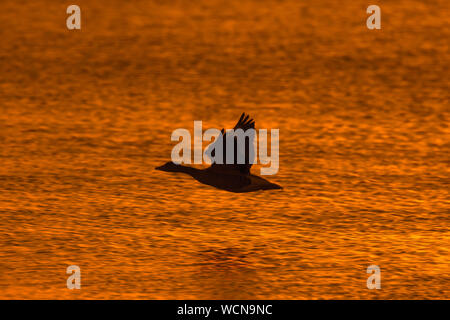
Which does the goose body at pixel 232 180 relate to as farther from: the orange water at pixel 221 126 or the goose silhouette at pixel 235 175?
the orange water at pixel 221 126

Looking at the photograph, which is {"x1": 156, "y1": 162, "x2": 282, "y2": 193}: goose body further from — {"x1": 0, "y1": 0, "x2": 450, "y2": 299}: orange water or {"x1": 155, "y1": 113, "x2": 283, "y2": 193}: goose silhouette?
{"x1": 0, "y1": 0, "x2": 450, "y2": 299}: orange water

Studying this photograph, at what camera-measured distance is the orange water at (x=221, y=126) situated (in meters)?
5.82

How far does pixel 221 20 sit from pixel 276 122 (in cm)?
308

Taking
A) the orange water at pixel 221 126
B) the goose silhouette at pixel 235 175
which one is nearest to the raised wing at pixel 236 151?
the goose silhouette at pixel 235 175

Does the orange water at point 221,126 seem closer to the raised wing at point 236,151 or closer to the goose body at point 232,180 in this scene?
the goose body at point 232,180

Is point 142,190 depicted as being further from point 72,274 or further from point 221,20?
point 221,20

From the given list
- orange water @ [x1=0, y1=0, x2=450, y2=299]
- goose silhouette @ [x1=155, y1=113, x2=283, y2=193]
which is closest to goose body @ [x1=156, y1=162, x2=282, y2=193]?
goose silhouette @ [x1=155, y1=113, x2=283, y2=193]

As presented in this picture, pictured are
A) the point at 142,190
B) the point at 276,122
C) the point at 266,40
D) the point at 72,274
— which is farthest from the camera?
the point at 266,40

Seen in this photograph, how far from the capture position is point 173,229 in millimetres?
6406

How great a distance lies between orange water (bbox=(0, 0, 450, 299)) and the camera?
19.1ft

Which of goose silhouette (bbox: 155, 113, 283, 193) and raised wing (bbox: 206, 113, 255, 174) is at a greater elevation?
raised wing (bbox: 206, 113, 255, 174)

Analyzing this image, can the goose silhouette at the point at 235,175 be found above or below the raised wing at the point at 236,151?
below

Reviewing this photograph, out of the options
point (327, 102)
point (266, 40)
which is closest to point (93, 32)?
point (266, 40)

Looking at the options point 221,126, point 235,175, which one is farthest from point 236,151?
point 221,126
